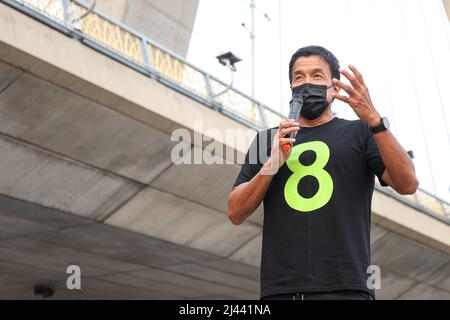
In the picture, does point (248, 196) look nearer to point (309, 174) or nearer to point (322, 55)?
point (309, 174)

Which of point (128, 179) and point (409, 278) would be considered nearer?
point (128, 179)

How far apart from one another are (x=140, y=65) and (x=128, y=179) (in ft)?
5.49

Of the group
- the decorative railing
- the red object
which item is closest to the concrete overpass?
the decorative railing

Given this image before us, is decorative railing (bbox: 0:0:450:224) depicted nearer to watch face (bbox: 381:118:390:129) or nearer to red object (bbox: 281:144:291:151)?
red object (bbox: 281:144:291:151)

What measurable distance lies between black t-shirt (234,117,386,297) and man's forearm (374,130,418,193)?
0.10 meters

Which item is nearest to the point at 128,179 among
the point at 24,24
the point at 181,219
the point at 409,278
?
the point at 181,219

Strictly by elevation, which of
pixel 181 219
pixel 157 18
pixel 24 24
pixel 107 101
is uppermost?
pixel 157 18

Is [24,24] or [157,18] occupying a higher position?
[157,18]

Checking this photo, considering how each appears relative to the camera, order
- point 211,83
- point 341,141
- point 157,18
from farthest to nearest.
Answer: point 157,18
point 211,83
point 341,141

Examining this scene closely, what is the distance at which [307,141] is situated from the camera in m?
2.17

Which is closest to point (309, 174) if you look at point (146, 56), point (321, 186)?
point (321, 186)
